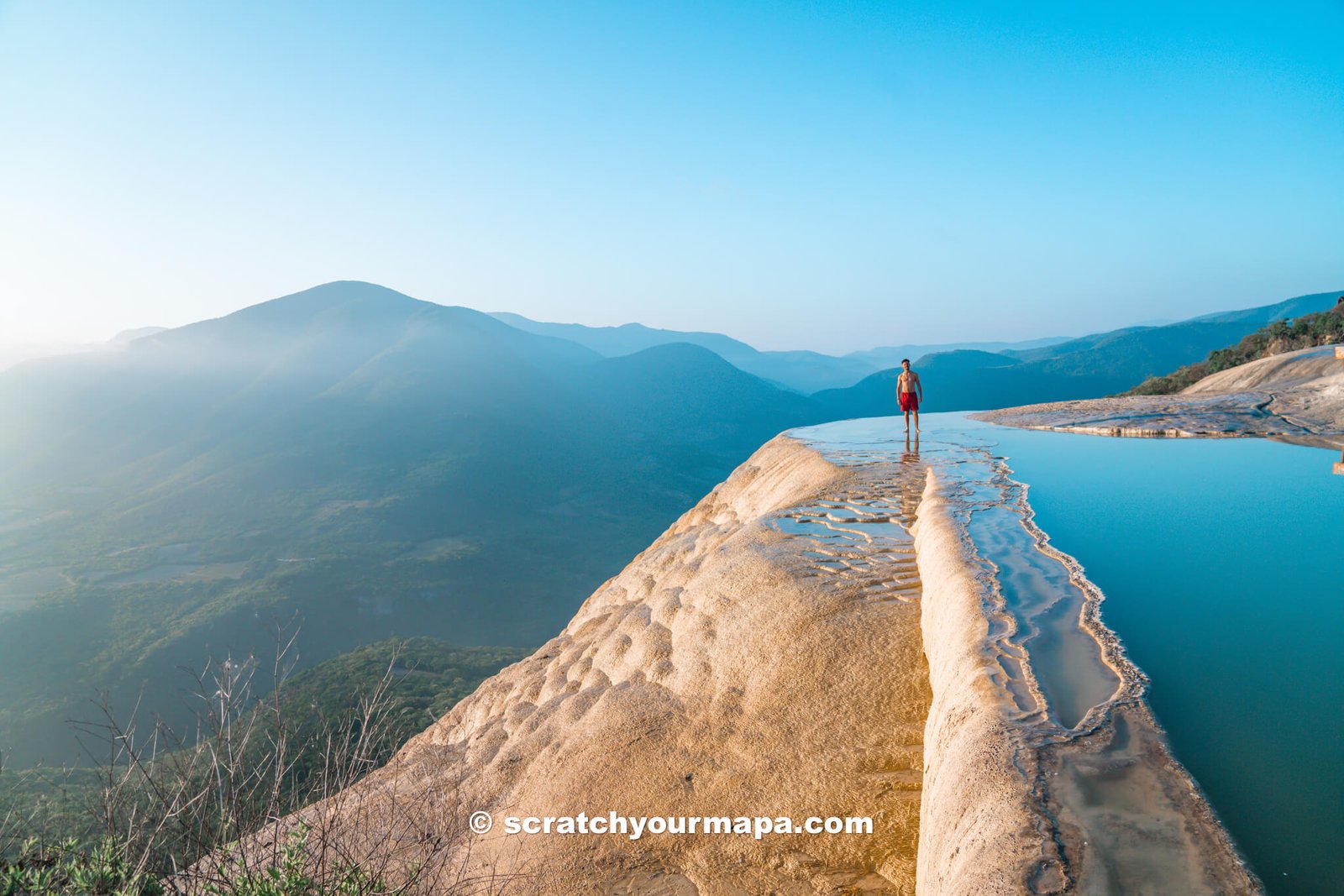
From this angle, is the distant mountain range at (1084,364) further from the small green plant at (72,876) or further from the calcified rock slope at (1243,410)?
the small green plant at (72,876)

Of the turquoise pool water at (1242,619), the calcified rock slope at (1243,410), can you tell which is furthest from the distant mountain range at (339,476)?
the turquoise pool water at (1242,619)

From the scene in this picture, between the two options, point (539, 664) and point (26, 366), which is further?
point (26, 366)

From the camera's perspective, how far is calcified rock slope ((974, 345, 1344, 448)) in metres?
8.51

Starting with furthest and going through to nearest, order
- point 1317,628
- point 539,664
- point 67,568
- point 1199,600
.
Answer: point 67,568, point 539,664, point 1199,600, point 1317,628

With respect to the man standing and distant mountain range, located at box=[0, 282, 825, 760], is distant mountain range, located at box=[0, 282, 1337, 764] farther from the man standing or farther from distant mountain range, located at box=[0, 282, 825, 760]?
the man standing

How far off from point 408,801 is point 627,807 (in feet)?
5.26

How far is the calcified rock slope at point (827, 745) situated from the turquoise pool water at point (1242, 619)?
14cm

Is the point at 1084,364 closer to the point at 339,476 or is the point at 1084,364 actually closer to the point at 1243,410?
the point at 1243,410

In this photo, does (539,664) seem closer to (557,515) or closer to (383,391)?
(557,515)

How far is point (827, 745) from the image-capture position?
347cm

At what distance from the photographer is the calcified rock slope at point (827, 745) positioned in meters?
2.04

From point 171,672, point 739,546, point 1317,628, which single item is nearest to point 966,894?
point 1317,628

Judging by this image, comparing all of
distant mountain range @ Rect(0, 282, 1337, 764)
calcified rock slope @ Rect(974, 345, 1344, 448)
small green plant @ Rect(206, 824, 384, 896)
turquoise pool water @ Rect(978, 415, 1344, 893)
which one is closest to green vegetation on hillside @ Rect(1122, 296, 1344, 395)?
calcified rock slope @ Rect(974, 345, 1344, 448)

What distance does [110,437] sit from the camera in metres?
79.6
